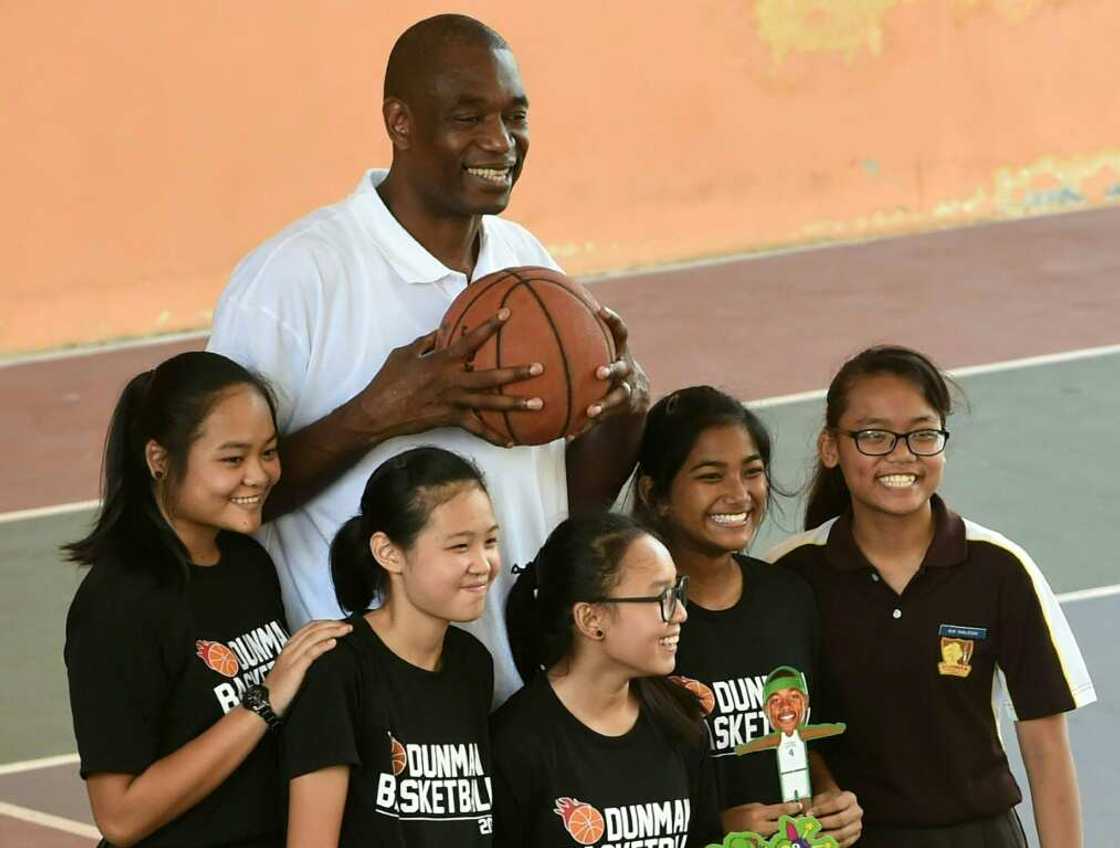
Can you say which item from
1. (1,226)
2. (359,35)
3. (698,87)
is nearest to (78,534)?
(1,226)

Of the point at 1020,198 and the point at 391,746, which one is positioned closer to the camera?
the point at 391,746

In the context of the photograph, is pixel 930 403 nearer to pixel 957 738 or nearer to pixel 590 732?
pixel 957 738

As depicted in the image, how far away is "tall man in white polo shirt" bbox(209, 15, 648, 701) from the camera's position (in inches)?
125

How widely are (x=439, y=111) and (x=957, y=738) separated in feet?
4.84

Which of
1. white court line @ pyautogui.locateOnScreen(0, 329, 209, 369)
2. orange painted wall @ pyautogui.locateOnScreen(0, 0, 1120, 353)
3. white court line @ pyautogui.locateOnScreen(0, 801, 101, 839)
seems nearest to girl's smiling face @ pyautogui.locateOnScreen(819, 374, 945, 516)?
white court line @ pyautogui.locateOnScreen(0, 801, 101, 839)

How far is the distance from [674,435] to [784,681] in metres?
0.56

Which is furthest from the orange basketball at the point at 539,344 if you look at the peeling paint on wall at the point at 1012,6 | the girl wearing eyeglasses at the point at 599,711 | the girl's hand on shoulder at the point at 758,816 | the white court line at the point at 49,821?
the peeling paint on wall at the point at 1012,6

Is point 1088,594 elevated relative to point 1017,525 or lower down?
lower down

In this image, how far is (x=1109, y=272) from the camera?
401 inches

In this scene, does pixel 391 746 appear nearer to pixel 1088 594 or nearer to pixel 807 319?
pixel 1088 594

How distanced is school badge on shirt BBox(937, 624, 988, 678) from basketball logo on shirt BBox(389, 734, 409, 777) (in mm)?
1048

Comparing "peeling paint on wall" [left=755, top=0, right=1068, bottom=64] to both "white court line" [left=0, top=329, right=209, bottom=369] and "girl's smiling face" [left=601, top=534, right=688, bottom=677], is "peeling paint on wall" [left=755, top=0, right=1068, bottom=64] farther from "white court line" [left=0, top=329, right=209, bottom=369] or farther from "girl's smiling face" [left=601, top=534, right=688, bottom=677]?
"girl's smiling face" [left=601, top=534, right=688, bottom=677]

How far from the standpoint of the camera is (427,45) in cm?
334

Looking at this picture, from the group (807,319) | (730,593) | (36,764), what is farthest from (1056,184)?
(730,593)
